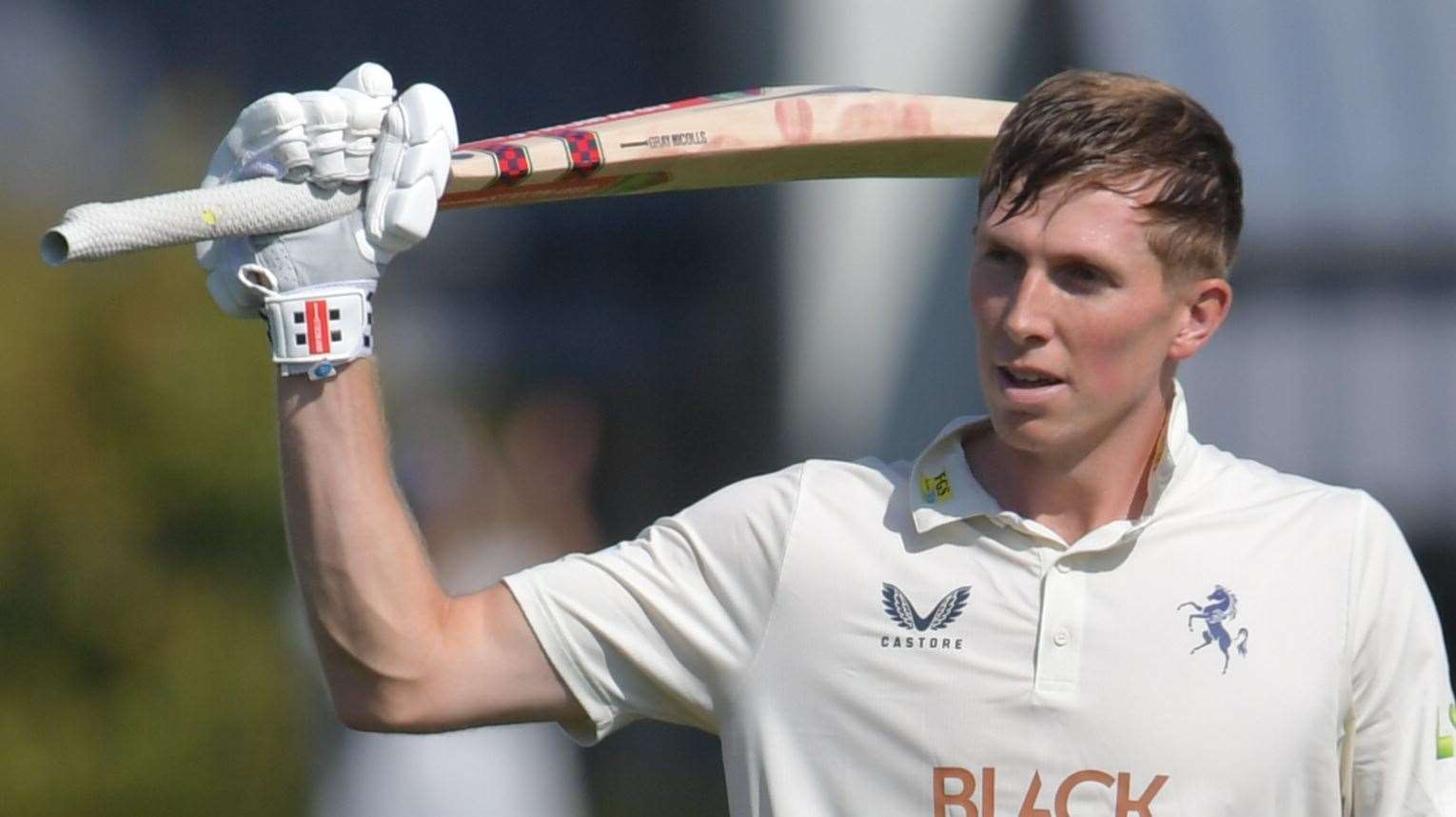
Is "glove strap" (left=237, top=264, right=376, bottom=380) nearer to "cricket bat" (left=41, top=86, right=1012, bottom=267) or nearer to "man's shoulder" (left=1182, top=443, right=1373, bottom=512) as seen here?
"cricket bat" (left=41, top=86, right=1012, bottom=267)

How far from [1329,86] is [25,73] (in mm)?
3359

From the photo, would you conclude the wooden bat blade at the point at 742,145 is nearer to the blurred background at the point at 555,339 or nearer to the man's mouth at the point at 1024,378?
the man's mouth at the point at 1024,378

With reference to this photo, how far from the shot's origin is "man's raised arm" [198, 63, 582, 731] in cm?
210

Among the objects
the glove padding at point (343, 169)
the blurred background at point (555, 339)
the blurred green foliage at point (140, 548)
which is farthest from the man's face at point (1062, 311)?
the blurred green foliage at point (140, 548)

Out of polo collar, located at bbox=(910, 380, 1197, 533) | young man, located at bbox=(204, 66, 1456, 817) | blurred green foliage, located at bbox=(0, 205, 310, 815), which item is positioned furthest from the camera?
blurred green foliage, located at bbox=(0, 205, 310, 815)

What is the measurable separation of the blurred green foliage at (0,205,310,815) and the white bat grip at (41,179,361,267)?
2552 millimetres

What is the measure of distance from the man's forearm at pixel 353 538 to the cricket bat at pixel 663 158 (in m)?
0.19

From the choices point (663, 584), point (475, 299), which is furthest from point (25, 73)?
point (663, 584)

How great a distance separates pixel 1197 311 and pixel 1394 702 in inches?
19.1

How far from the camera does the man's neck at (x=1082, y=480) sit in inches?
89.4

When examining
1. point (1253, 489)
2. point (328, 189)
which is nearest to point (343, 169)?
point (328, 189)

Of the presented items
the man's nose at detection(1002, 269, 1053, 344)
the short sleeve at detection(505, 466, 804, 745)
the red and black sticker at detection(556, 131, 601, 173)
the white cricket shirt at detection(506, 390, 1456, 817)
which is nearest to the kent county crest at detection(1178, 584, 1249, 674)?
the white cricket shirt at detection(506, 390, 1456, 817)

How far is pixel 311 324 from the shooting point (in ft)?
6.91

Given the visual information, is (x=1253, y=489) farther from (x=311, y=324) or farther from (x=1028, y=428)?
(x=311, y=324)
